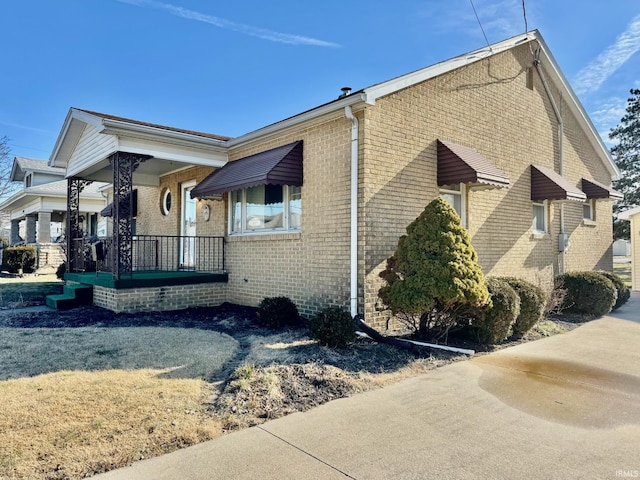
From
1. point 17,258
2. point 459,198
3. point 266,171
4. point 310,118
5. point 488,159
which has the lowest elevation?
point 17,258

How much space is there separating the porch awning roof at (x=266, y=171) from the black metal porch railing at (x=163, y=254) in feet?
6.13

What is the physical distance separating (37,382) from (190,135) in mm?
6429

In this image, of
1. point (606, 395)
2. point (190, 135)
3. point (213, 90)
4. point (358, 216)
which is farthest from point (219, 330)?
point (213, 90)

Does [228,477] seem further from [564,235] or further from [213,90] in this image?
[213,90]

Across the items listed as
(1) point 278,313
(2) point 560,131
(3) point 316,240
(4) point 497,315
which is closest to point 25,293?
(1) point 278,313

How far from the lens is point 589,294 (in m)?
10.1

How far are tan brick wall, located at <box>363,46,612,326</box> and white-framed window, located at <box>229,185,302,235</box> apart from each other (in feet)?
6.48

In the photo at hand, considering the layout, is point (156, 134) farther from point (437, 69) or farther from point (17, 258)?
point (17, 258)

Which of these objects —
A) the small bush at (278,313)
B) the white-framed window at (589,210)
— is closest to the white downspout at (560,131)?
the white-framed window at (589,210)

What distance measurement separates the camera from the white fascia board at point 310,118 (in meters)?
7.21

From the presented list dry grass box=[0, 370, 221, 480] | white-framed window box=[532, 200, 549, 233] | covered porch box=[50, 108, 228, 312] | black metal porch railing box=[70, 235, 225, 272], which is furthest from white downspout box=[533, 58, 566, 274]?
dry grass box=[0, 370, 221, 480]

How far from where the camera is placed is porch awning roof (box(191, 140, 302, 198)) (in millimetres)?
8273

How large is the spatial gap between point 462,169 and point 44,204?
23269mm

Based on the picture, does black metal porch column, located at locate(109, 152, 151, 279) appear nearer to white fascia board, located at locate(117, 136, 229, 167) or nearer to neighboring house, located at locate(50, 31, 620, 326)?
neighboring house, located at locate(50, 31, 620, 326)
